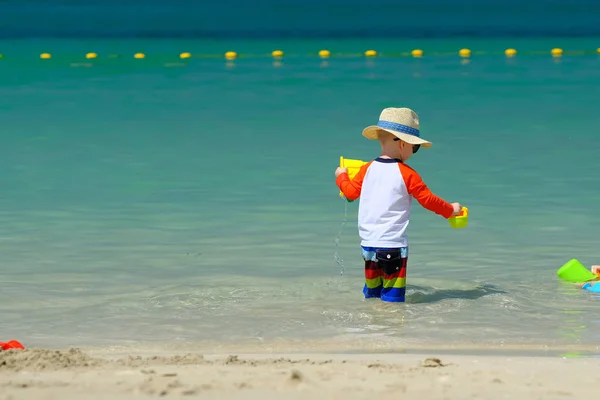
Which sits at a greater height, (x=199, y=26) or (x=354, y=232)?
(x=199, y=26)

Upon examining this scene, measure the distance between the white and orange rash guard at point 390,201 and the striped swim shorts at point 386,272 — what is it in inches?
1.7

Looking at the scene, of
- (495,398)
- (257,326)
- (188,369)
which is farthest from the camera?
(257,326)

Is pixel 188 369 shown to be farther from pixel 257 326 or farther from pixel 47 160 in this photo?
pixel 47 160

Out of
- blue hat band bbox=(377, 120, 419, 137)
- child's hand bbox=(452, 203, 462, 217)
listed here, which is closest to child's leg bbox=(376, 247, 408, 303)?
child's hand bbox=(452, 203, 462, 217)

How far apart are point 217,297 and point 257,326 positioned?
670 mm

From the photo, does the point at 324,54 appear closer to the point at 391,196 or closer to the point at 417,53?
the point at 417,53

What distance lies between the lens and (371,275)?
6035 mm

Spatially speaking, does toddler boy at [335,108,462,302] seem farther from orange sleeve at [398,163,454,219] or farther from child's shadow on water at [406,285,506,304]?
child's shadow on water at [406,285,506,304]

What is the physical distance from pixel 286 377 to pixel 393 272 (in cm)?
188

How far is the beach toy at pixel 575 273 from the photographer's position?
261 inches

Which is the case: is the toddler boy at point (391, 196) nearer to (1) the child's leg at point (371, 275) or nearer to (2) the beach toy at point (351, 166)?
(1) the child's leg at point (371, 275)

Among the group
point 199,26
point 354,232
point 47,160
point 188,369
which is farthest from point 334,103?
point 199,26

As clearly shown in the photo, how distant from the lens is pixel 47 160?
11695 mm

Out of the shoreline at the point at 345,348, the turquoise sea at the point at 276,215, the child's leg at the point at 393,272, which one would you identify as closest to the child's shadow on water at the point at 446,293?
the turquoise sea at the point at 276,215
